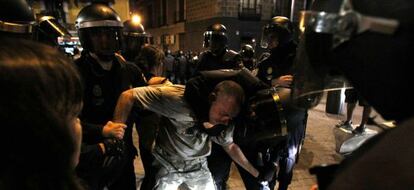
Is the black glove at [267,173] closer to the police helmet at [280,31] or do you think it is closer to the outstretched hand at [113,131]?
the outstretched hand at [113,131]

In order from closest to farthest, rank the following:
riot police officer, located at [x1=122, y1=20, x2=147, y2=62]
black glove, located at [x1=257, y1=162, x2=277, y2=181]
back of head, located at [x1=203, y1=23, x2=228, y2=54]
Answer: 1. black glove, located at [x1=257, y1=162, x2=277, y2=181]
2. back of head, located at [x1=203, y1=23, x2=228, y2=54]
3. riot police officer, located at [x1=122, y1=20, x2=147, y2=62]

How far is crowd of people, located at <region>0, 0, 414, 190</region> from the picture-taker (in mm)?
560

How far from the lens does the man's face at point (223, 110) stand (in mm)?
1802

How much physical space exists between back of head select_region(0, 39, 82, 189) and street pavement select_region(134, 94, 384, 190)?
168cm

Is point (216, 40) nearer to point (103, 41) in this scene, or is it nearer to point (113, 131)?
point (103, 41)

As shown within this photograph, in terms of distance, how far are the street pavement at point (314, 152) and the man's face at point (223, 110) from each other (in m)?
0.62

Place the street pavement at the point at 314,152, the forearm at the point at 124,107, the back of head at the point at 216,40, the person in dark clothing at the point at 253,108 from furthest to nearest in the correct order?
the back of head at the point at 216,40 → the street pavement at the point at 314,152 → the forearm at the point at 124,107 → the person in dark clothing at the point at 253,108

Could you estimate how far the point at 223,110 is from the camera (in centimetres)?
183

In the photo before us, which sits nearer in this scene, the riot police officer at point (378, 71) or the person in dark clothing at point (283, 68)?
the riot police officer at point (378, 71)

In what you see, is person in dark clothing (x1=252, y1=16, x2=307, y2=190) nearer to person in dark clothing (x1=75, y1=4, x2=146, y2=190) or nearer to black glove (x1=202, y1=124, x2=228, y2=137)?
black glove (x1=202, y1=124, x2=228, y2=137)

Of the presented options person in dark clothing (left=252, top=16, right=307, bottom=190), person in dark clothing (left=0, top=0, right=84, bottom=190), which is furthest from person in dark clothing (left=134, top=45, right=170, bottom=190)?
person in dark clothing (left=0, top=0, right=84, bottom=190)

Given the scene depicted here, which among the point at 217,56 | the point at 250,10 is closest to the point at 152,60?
the point at 217,56

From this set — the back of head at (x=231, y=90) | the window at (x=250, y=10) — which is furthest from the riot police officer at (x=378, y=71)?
the window at (x=250, y=10)

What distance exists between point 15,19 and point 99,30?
579 mm
